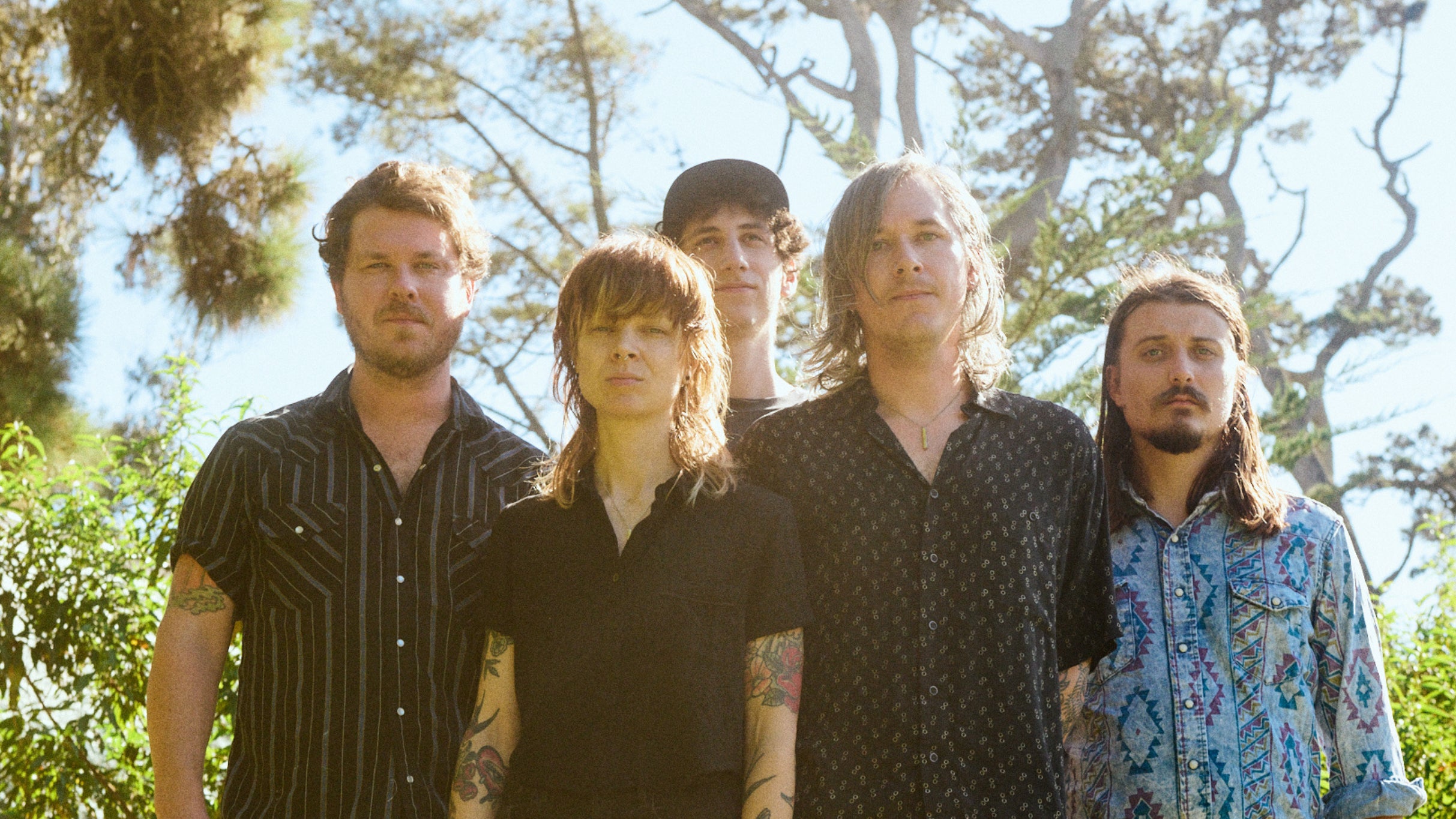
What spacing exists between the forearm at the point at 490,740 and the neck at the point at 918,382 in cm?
91

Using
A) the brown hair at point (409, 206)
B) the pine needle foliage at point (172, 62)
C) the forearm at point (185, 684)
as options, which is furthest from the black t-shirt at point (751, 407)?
the pine needle foliage at point (172, 62)

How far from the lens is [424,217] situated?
271 centimetres

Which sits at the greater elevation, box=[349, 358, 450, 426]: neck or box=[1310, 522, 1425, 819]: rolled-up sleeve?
box=[349, 358, 450, 426]: neck

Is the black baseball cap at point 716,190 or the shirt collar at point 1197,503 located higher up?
the black baseball cap at point 716,190

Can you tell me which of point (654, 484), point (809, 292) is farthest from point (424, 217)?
point (809, 292)

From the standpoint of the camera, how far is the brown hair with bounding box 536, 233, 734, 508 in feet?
7.56

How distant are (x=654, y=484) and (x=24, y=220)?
915 centimetres

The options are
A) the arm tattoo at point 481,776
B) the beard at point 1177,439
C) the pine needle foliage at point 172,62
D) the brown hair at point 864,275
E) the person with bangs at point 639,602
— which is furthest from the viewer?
the pine needle foliage at point 172,62

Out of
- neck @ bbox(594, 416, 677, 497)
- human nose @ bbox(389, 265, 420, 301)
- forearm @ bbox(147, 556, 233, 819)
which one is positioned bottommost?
forearm @ bbox(147, 556, 233, 819)

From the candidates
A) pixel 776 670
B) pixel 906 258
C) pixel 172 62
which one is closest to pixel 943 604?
pixel 776 670

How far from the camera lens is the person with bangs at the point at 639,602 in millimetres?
2104

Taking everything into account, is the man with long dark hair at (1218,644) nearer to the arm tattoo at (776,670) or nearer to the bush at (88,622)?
the arm tattoo at (776,670)

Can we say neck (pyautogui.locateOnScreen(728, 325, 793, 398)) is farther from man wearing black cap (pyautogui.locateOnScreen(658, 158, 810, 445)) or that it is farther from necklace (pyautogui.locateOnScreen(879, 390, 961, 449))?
necklace (pyautogui.locateOnScreen(879, 390, 961, 449))

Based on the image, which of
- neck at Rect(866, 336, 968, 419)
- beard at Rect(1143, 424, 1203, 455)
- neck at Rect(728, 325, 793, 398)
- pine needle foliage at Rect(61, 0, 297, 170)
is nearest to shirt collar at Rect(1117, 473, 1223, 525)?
beard at Rect(1143, 424, 1203, 455)
